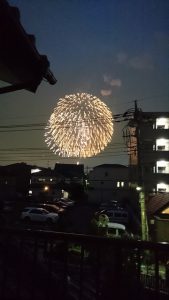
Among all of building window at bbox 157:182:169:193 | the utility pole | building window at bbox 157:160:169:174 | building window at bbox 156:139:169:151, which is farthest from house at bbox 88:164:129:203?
the utility pole

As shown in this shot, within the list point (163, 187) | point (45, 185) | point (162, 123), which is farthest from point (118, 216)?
point (45, 185)

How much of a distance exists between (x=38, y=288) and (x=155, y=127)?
4163 centimetres

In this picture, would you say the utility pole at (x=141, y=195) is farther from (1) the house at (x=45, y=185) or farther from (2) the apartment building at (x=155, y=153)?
(1) the house at (x=45, y=185)

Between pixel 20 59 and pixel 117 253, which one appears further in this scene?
pixel 20 59

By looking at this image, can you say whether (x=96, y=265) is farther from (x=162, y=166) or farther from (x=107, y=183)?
(x=107, y=183)

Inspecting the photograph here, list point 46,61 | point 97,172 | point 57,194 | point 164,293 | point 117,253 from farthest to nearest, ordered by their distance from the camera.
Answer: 1. point 57,194
2. point 97,172
3. point 46,61
4. point 164,293
5. point 117,253

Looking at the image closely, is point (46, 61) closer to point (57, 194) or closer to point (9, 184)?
point (9, 184)

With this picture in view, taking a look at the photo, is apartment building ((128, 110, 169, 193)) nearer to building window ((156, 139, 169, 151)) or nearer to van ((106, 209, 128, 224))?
building window ((156, 139, 169, 151))

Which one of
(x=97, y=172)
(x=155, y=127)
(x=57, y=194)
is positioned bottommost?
(x=57, y=194)

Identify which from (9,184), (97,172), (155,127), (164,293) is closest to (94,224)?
(164,293)

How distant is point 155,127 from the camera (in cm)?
4475

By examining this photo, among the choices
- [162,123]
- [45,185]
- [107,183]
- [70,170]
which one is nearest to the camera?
[162,123]

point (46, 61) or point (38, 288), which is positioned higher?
Result: point (46, 61)

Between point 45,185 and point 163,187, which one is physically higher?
point 163,187
